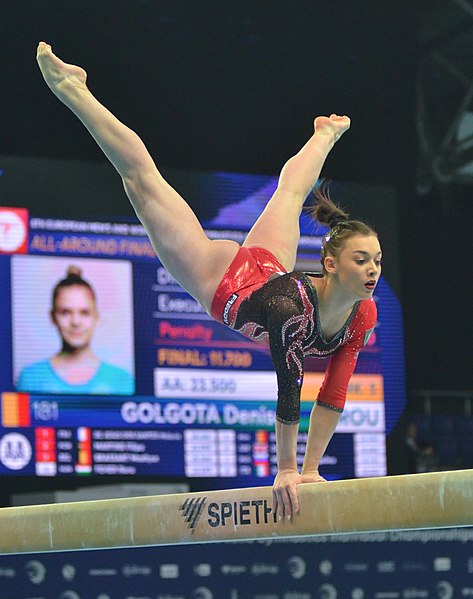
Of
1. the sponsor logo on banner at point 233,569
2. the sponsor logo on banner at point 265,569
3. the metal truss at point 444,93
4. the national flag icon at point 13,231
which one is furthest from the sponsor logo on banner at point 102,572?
the metal truss at point 444,93

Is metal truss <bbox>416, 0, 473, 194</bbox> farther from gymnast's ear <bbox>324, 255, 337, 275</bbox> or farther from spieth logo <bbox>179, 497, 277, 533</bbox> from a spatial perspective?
spieth logo <bbox>179, 497, 277, 533</bbox>

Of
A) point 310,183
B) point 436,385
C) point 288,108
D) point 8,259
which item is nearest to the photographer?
point 310,183

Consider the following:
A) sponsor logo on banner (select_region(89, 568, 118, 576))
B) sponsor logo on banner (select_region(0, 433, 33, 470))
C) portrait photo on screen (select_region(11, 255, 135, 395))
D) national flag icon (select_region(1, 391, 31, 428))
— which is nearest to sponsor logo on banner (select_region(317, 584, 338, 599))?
sponsor logo on banner (select_region(89, 568, 118, 576))

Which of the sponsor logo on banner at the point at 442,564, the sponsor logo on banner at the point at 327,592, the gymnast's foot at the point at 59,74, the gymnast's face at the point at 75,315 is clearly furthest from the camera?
the gymnast's face at the point at 75,315

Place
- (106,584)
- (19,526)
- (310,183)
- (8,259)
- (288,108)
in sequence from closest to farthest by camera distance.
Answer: (19,526) → (310,183) → (106,584) → (8,259) → (288,108)

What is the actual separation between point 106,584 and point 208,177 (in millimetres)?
3226

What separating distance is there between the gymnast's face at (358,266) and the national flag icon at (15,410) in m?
4.63

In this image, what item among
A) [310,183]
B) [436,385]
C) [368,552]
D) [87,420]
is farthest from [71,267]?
[436,385]

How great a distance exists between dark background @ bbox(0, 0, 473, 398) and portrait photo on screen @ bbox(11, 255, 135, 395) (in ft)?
1.53

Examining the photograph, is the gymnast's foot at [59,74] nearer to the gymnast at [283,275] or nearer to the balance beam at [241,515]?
the gymnast at [283,275]

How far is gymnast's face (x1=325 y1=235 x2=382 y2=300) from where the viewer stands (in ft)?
13.8

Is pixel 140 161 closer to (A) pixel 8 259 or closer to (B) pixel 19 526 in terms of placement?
(B) pixel 19 526

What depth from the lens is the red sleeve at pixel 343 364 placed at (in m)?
4.43

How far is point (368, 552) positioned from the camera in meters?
7.73
